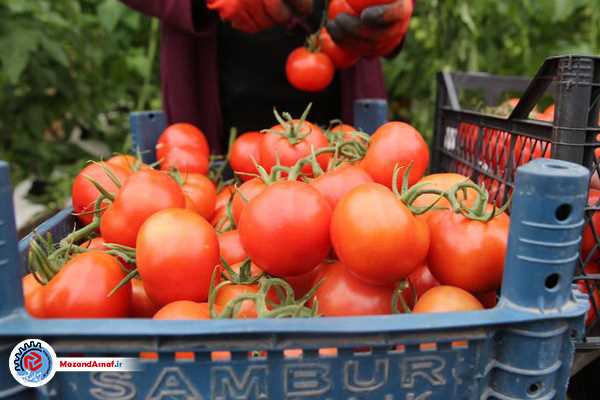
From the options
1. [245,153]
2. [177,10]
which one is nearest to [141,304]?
[245,153]

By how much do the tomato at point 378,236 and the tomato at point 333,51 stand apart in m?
0.71

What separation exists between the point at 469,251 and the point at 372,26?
583 millimetres

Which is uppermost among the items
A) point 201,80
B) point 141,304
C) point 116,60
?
point 116,60

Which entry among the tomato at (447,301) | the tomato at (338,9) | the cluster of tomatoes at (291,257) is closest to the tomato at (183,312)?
the cluster of tomatoes at (291,257)

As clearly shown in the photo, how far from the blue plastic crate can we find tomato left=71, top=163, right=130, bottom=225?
342mm

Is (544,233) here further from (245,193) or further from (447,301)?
(245,193)

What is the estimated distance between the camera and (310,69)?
1.27m

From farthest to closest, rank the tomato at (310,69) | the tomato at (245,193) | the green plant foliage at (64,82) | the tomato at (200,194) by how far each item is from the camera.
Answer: the green plant foliage at (64,82)
the tomato at (310,69)
the tomato at (200,194)
the tomato at (245,193)

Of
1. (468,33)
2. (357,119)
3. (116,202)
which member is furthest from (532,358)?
(468,33)

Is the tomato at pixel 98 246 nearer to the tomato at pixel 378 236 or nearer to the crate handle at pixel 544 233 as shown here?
the tomato at pixel 378 236

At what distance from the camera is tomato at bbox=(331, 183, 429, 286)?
596 mm

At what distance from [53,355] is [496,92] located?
117 cm

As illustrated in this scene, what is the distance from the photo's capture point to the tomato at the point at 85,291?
605 mm

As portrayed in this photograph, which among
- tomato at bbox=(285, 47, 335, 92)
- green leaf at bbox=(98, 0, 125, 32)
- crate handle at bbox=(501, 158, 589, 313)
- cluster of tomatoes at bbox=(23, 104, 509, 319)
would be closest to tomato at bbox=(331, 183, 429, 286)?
cluster of tomatoes at bbox=(23, 104, 509, 319)
